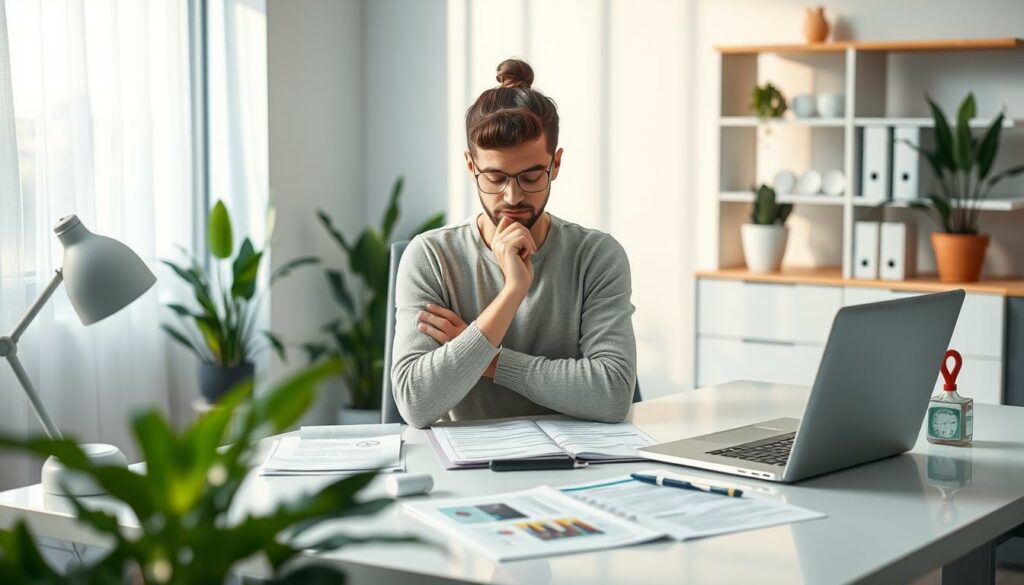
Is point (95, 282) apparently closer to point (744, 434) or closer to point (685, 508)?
point (685, 508)

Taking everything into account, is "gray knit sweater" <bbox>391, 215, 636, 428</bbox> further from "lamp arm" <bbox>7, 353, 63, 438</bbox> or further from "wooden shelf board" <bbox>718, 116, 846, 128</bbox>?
"wooden shelf board" <bbox>718, 116, 846, 128</bbox>

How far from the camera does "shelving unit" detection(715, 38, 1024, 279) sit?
4.04 metres

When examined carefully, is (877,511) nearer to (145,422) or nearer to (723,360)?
(145,422)

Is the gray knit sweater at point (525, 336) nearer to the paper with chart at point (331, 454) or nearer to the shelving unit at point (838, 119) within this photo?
the paper with chart at point (331, 454)

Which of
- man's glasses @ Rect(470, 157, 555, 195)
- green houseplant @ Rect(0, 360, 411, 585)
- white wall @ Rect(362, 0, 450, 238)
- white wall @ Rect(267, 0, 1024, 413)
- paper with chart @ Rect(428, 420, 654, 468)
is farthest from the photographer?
white wall @ Rect(362, 0, 450, 238)

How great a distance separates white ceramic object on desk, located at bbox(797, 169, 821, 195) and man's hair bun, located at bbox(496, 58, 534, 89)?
204cm

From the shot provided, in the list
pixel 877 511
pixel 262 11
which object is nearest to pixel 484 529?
pixel 877 511

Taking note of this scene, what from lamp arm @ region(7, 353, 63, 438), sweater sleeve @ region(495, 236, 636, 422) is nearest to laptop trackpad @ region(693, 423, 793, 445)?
sweater sleeve @ region(495, 236, 636, 422)

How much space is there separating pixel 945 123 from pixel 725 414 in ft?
6.64

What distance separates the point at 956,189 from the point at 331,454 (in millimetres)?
2832

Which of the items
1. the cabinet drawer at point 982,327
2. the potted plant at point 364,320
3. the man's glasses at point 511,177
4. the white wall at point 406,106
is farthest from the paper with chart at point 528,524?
the white wall at point 406,106

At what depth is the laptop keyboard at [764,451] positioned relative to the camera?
5.87ft

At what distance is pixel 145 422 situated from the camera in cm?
72

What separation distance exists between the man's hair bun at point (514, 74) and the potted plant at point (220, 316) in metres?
1.99
